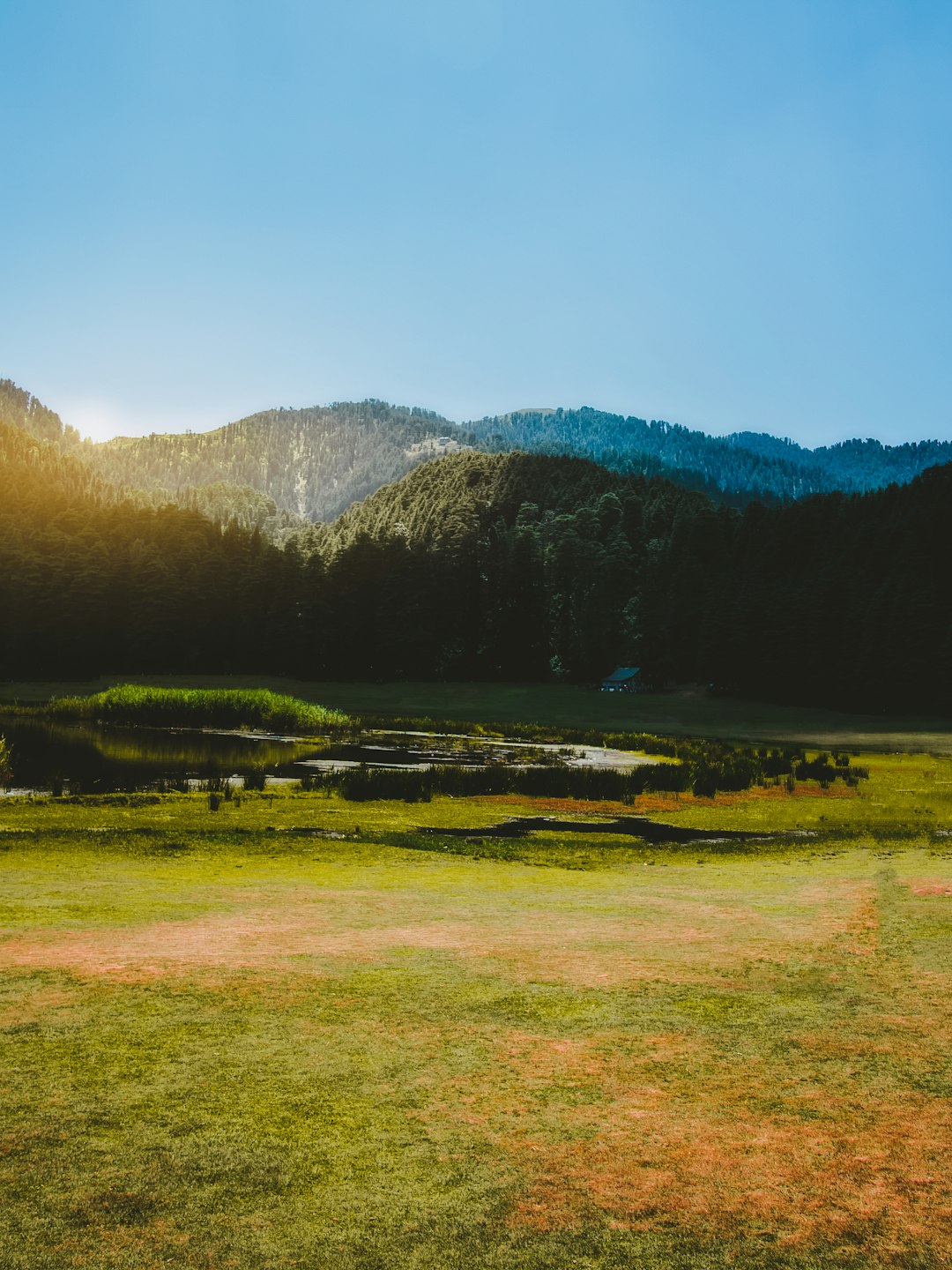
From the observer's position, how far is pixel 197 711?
53.9 m

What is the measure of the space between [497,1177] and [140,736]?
4323cm

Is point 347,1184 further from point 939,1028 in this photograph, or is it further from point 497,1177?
point 939,1028

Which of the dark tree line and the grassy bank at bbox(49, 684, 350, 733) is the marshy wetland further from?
the dark tree line

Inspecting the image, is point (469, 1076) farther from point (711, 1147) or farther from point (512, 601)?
point (512, 601)

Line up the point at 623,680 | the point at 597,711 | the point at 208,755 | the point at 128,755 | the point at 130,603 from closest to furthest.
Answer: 1. the point at 128,755
2. the point at 208,755
3. the point at 597,711
4. the point at 130,603
5. the point at 623,680

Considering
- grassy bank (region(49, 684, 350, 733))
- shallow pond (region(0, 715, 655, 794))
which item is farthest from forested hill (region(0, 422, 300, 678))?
shallow pond (region(0, 715, 655, 794))

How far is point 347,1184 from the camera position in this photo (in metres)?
5.24

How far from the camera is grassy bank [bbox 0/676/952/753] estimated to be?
2424 inches

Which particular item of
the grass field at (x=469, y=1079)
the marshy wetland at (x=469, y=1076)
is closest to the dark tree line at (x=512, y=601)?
A: the marshy wetland at (x=469, y=1076)

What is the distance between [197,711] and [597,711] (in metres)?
31.3

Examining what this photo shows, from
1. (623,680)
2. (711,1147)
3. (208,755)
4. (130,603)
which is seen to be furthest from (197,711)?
(623,680)

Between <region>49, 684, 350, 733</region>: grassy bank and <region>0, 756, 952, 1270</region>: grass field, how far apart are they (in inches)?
1573

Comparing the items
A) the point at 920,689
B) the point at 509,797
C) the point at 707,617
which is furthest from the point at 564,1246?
the point at 707,617

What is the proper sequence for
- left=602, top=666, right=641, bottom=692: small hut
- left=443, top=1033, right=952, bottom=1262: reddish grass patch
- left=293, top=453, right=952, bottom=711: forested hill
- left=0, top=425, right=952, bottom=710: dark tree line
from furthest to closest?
1. left=602, top=666, right=641, bottom=692: small hut
2. left=0, top=425, right=952, bottom=710: dark tree line
3. left=293, top=453, right=952, bottom=711: forested hill
4. left=443, top=1033, right=952, bottom=1262: reddish grass patch
